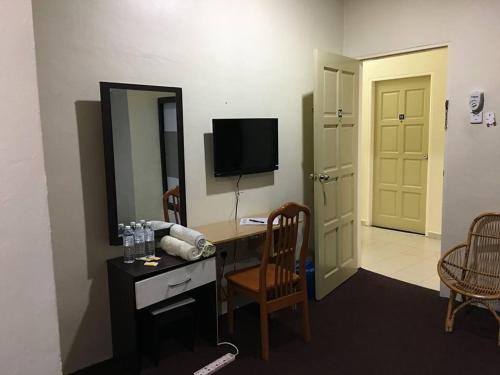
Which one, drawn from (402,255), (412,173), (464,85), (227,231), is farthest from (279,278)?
(412,173)

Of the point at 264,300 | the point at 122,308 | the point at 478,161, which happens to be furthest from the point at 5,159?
the point at 478,161

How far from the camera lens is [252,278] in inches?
113

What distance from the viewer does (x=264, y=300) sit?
2.65m

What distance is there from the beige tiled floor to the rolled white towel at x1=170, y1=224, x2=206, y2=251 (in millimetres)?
2356

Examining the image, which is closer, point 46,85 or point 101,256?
point 46,85

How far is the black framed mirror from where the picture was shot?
2461 millimetres

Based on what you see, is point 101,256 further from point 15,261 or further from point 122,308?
point 15,261

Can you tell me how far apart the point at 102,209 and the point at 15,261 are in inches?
50.5

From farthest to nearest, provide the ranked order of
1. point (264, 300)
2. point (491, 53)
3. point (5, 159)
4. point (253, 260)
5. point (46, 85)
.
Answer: point (253, 260) < point (491, 53) < point (264, 300) < point (46, 85) < point (5, 159)

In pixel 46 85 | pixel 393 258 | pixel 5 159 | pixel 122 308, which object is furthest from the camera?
pixel 393 258

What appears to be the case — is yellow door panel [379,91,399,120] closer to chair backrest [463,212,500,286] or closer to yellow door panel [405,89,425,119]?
yellow door panel [405,89,425,119]

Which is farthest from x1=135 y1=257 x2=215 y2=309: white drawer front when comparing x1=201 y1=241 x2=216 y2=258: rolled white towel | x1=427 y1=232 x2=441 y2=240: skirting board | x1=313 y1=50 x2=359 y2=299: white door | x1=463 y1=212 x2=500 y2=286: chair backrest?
x1=427 y1=232 x2=441 y2=240: skirting board

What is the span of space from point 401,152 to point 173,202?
12.5 feet

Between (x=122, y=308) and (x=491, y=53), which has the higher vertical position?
(x=491, y=53)
